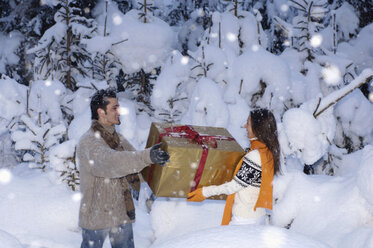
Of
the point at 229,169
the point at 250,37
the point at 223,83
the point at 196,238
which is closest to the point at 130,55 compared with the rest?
the point at 223,83

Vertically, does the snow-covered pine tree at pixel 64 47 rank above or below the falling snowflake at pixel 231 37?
below

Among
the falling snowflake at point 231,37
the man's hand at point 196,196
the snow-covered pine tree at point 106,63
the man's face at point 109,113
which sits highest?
the falling snowflake at point 231,37

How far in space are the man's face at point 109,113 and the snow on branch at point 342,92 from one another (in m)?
1.89

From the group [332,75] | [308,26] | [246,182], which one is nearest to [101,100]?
[246,182]

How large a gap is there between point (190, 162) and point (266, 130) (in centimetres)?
65

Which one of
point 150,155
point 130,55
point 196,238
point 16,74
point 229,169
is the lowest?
point 16,74

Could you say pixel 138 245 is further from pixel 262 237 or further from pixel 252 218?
pixel 262 237

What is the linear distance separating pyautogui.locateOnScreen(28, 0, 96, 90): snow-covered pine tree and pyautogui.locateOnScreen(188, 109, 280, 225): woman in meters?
4.16

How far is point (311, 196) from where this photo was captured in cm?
318

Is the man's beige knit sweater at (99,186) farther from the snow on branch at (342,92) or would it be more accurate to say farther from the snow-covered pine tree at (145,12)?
the snow-covered pine tree at (145,12)

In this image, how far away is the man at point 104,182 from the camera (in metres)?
2.54

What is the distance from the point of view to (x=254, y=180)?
264 centimetres

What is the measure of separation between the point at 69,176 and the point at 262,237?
12.6 ft

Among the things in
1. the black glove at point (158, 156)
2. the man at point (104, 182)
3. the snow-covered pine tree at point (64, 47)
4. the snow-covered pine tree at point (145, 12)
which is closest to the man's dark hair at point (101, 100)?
the man at point (104, 182)
